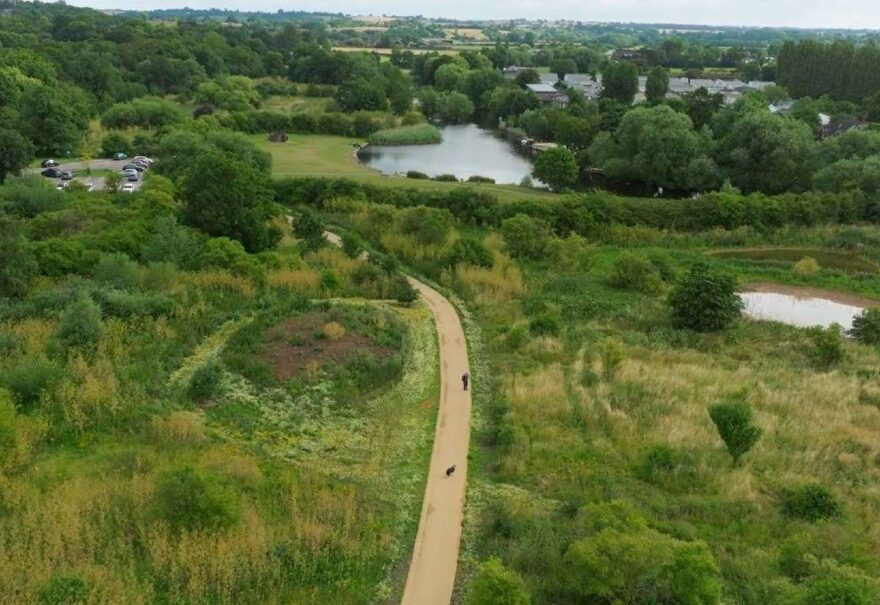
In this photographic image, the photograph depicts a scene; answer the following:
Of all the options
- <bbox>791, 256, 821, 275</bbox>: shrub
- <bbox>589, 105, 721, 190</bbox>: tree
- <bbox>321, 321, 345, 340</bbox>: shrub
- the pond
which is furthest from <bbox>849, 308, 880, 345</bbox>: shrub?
the pond

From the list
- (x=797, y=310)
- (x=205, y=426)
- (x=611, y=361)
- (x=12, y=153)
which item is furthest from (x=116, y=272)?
(x=797, y=310)

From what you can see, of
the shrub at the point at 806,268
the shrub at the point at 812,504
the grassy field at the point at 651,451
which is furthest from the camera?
the shrub at the point at 806,268

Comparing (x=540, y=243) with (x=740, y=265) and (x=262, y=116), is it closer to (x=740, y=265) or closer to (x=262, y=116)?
(x=740, y=265)

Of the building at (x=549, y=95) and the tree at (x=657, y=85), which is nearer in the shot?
the building at (x=549, y=95)

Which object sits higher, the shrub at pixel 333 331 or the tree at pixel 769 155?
the tree at pixel 769 155

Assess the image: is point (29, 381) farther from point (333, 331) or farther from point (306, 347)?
point (333, 331)

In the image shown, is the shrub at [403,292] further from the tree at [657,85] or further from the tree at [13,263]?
the tree at [657,85]

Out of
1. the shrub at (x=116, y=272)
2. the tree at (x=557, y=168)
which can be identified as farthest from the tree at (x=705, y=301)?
the tree at (x=557, y=168)
